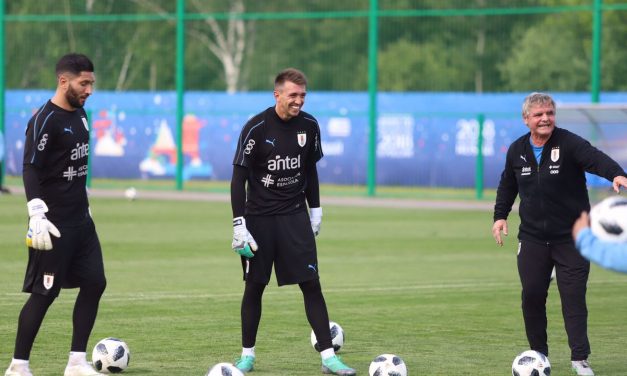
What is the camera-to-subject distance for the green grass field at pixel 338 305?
988 cm

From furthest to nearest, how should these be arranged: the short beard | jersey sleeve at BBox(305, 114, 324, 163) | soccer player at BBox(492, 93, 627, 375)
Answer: jersey sleeve at BBox(305, 114, 324, 163), soccer player at BBox(492, 93, 627, 375), the short beard

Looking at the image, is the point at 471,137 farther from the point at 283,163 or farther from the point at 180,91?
the point at 283,163

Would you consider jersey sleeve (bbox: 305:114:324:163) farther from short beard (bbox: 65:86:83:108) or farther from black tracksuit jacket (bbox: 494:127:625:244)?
short beard (bbox: 65:86:83:108)

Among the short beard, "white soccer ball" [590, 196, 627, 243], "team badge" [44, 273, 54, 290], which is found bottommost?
"team badge" [44, 273, 54, 290]

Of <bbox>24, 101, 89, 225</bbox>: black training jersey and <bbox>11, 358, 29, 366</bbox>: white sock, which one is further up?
<bbox>24, 101, 89, 225</bbox>: black training jersey

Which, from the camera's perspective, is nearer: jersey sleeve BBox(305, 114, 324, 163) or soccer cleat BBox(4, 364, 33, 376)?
soccer cleat BBox(4, 364, 33, 376)

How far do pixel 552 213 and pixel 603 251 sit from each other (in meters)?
2.76

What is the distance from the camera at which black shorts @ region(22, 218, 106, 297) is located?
8656mm

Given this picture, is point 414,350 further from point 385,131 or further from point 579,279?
point 385,131

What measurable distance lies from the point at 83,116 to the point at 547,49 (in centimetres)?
2932

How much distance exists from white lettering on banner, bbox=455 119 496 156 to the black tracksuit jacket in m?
24.8


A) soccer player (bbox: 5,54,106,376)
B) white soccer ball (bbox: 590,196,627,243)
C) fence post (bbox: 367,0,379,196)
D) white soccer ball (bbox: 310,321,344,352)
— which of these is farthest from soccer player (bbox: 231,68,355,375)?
fence post (bbox: 367,0,379,196)

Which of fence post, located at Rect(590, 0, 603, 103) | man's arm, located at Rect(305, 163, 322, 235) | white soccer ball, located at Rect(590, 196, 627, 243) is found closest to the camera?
white soccer ball, located at Rect(590, 196, 627, 243)

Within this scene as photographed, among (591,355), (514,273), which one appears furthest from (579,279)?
(514,273)
